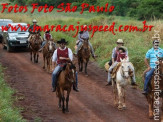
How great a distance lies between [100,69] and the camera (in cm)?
1967

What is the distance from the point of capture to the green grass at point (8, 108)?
32.1ft

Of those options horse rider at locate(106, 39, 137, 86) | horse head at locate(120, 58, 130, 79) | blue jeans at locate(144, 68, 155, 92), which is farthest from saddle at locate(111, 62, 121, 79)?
blue jeans at locate(144, 68, 155, 92)

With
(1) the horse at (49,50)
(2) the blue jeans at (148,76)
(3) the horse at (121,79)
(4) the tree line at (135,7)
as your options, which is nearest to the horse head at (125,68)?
(3) the horse at (121,79)

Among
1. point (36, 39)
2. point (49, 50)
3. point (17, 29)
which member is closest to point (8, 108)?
point (49, 50)

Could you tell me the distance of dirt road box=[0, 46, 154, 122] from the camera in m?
11.3

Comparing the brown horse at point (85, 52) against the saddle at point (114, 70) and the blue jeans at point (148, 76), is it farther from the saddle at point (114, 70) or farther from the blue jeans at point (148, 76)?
the blue jeans at point (148, 76)

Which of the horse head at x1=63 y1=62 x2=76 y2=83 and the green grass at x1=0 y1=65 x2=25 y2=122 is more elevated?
the horse head at x1=63 y1=62 x2=76 y2=83

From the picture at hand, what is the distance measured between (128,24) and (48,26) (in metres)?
9.43

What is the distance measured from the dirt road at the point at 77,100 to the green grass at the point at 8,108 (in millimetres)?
334

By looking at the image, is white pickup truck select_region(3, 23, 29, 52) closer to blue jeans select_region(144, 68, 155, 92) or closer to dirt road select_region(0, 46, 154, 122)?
dirt road select_region(0, 46, 154, 122)

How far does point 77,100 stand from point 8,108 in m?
3.31

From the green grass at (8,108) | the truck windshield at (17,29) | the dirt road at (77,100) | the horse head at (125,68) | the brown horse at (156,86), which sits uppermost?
the truck windshield at (17,29)

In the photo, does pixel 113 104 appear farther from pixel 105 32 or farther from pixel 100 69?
pixel 105 32

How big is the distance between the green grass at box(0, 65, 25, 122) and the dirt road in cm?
33
